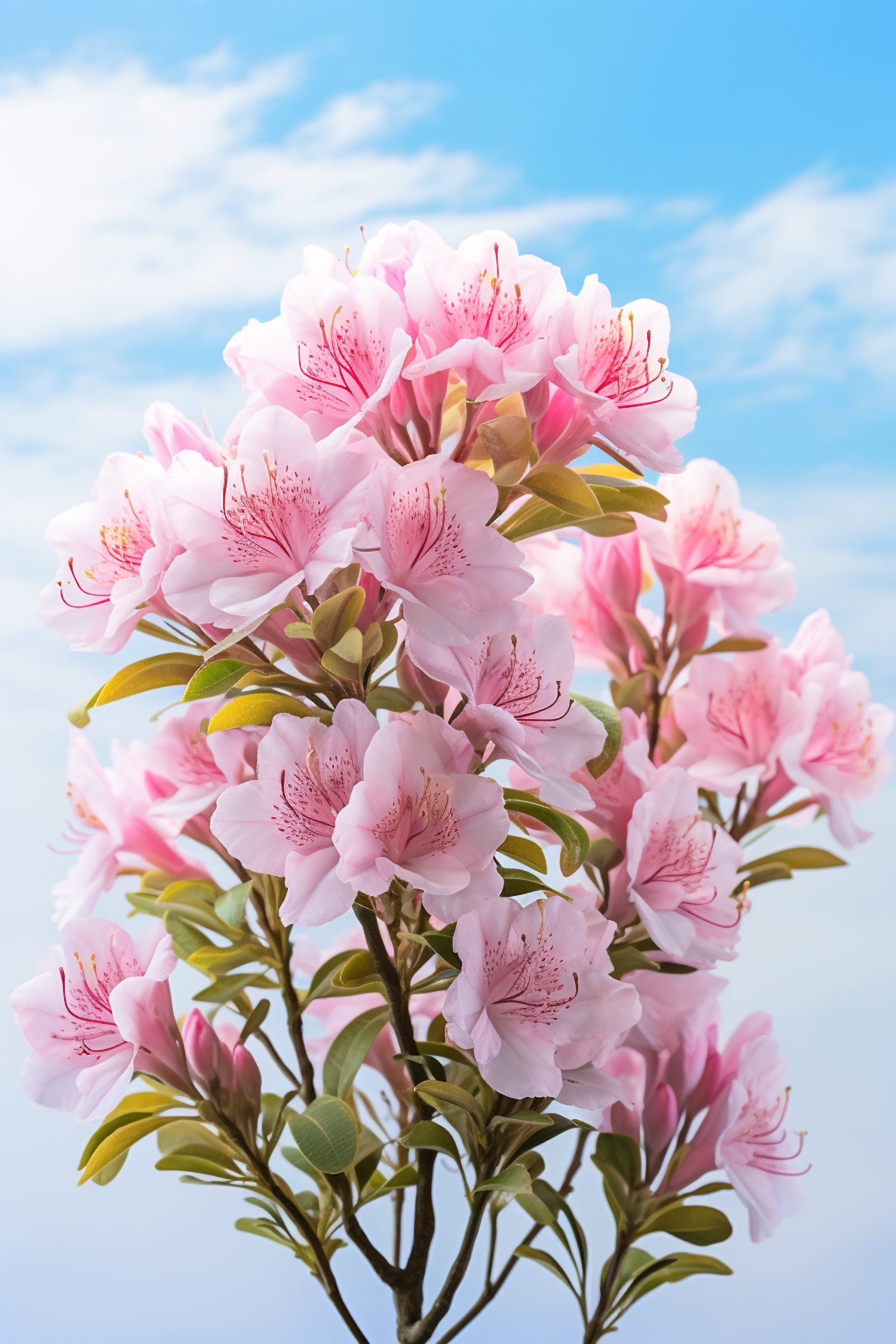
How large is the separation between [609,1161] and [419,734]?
73cm

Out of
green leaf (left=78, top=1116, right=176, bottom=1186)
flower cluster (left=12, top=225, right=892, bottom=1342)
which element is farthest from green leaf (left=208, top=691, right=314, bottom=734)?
green leaf (left=78, top=1116, right=176, bottom=1186)

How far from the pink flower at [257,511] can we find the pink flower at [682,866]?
0.51m

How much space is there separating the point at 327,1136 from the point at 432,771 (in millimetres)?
450

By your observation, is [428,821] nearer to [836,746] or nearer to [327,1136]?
[327,1136]

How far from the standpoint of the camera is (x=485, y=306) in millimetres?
1308

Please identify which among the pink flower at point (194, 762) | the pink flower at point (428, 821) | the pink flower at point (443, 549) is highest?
the pink flower at point (443, 549)

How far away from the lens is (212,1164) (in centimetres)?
157

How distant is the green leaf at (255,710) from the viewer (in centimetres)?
130

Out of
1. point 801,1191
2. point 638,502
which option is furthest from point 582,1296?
point 638,502

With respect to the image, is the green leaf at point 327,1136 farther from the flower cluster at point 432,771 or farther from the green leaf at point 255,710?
the green leaf at point 255,710

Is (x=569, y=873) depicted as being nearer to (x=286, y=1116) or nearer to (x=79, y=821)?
(x=286, y=1116)

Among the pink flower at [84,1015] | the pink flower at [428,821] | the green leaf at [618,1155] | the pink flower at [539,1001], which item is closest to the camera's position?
the pink flower at [428,821]

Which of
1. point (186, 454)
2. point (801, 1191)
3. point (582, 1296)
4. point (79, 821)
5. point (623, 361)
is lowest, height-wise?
point (582, 1296)

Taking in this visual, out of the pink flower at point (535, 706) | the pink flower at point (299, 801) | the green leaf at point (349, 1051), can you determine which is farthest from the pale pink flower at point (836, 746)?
the pink flower at point (299, 801)
